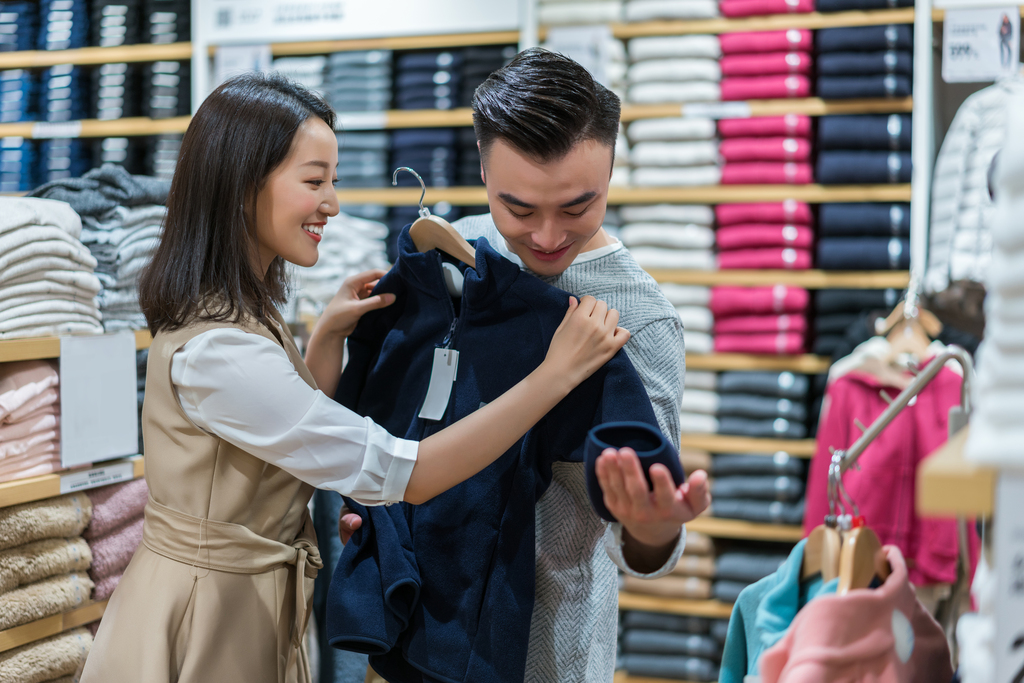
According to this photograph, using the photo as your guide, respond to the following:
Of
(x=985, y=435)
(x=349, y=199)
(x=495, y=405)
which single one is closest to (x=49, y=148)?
(x=349, y=199)

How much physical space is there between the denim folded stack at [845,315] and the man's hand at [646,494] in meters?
2.28

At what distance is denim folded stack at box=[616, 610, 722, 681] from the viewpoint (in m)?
3.28

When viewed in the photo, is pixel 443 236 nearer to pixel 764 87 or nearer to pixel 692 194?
pixel 692 194

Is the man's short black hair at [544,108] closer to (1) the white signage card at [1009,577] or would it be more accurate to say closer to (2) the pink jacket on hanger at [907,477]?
(1) the white signage card at [1009,577]

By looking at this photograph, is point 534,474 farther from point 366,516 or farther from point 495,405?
point 366,516

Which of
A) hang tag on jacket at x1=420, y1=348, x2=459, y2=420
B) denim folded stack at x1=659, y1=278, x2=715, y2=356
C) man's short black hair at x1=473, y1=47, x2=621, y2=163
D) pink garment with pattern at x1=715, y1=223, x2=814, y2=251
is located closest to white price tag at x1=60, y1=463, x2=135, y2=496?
hang tag on jacket at x1=420, y1=348, x2=459, y2=420

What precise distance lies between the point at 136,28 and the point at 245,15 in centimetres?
55

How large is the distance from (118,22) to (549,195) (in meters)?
3.35

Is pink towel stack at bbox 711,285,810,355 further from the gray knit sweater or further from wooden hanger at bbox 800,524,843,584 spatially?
wooden hanger at bbox 800,524,843,584

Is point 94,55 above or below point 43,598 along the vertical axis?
above

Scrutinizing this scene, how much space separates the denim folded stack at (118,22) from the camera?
3.79 metres

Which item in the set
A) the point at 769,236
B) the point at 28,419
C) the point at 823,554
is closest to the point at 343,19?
the point at 769,236

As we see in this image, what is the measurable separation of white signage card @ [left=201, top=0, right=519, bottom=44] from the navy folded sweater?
2.32m

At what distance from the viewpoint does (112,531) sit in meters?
1.90
